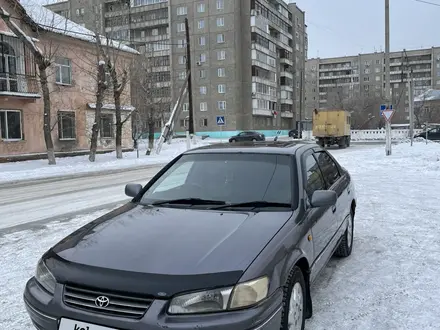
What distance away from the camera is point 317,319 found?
354 cm

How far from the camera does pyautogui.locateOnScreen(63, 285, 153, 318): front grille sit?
2320 mm

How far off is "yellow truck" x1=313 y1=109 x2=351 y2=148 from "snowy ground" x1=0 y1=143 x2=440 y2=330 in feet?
81.6

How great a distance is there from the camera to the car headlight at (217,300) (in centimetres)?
231

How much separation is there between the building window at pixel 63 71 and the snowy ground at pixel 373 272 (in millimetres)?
20168

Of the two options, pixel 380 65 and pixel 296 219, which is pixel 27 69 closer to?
pixel 296 219

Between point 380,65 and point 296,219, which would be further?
point 380,65

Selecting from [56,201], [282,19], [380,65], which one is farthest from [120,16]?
[380,65]

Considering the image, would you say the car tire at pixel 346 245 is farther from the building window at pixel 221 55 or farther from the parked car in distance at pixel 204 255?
the building window at pixel 221 55

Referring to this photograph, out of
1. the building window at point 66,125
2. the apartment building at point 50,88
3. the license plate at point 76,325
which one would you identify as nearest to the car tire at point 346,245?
the license plate at point 76,325

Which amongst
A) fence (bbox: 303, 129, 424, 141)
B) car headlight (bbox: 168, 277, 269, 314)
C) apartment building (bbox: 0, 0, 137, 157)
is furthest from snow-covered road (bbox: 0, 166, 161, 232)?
fence (bbox: 303, 129, 424, 141)

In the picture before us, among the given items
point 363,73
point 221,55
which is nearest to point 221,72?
point 221,55

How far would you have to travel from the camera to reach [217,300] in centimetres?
235

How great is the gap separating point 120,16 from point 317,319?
86.7 ft

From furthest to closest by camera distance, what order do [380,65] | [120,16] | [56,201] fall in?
1. [380,65]
2. [120,16]
3. [56,201]
